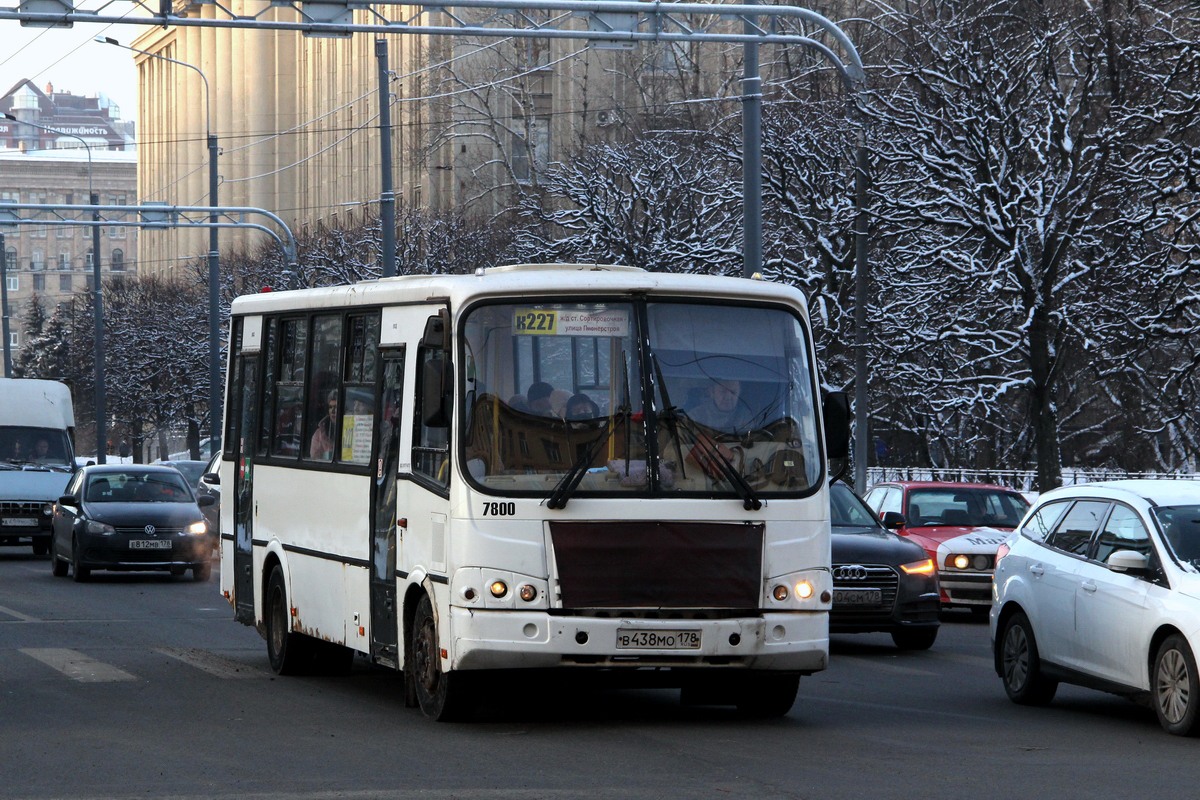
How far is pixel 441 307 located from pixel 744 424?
1.77 metres

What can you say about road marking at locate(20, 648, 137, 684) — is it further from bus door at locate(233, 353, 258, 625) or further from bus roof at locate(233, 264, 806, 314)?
bus roof at locate(233, 264, 806, 314)

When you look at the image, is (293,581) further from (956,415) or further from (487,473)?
(956,415)

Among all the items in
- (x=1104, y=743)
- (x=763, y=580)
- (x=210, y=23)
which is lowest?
(x=1104, y=743)

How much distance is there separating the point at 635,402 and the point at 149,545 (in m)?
16.0

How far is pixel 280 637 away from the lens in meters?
14.3

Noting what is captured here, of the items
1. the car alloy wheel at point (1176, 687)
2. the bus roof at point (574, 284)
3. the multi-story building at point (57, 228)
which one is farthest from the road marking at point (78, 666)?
the multi-story building at point (57, 228)

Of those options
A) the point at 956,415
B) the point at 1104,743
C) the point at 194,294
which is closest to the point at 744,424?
the point at 1104,743

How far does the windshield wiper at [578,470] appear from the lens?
35.2 ft

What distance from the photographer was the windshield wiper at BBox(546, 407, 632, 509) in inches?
423

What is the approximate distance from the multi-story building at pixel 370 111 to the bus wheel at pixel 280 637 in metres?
16.9

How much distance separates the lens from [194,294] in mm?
73688

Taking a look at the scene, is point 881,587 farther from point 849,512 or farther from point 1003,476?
point 1003,476

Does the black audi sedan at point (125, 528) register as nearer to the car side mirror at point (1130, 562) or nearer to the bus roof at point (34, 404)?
the bus roof at point (34, 404)

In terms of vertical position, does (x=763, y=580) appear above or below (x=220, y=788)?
above
